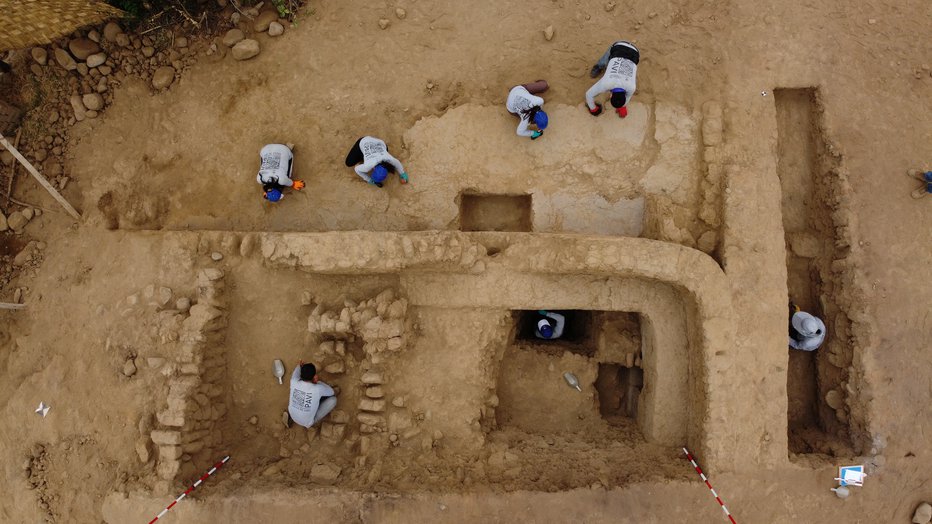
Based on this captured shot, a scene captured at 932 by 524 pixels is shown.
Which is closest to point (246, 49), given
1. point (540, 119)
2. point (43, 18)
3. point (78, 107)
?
point (43, 18)

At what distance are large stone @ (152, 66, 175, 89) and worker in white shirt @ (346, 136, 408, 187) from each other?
2.13m

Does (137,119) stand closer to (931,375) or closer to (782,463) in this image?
(782,463)

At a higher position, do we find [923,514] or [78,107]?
[78,107]

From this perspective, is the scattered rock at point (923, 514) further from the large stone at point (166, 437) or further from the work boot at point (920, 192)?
the large stone at point (166, 437)

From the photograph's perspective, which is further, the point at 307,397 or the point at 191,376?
the point at 191,376

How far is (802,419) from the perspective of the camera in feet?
16.5

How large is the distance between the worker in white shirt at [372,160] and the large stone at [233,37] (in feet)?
5.77

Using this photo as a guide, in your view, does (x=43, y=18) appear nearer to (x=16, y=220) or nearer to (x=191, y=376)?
(x=16, y=220)

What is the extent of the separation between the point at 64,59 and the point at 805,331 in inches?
294

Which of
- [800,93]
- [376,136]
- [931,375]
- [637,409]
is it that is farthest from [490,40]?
[931,375]

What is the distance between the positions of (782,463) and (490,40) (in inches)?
182

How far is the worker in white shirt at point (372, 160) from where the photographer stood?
452 cm

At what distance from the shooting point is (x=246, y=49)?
5.07m

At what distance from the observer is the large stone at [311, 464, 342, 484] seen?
4328mm
